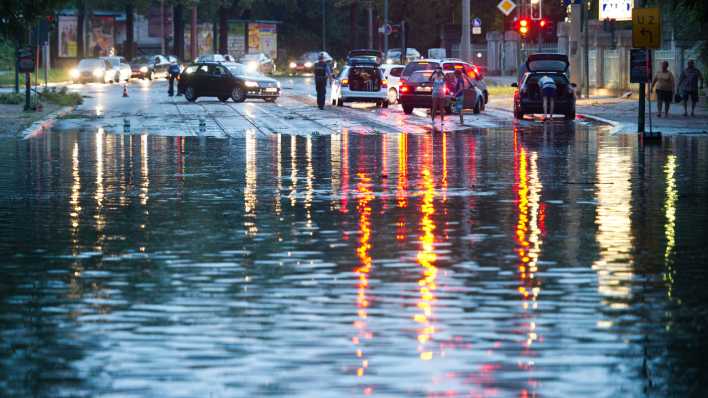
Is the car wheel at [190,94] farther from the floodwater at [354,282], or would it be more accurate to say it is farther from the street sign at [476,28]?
the floodwater at [354,282]

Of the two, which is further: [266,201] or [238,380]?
[266,201]

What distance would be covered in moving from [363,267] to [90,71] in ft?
248

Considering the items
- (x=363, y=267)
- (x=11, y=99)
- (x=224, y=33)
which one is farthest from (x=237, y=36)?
(x=363, y=267)

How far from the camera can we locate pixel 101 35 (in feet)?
421

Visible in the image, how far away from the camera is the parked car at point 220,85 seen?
59562 mm

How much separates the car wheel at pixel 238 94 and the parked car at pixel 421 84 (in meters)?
10.0

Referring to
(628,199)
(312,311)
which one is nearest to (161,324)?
(312,311)

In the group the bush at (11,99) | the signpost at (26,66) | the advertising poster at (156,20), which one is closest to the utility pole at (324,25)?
the advertising poster at (156,20)

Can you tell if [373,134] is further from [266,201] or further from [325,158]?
[266,201]

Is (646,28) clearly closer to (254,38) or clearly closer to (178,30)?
(178,30)

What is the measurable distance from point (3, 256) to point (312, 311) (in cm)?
431

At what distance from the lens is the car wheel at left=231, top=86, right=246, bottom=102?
5978 centimetres

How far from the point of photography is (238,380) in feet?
29.1

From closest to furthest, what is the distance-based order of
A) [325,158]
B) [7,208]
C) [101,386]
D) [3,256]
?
[101,386] → [3,256] → [7,208] → [325,158]
